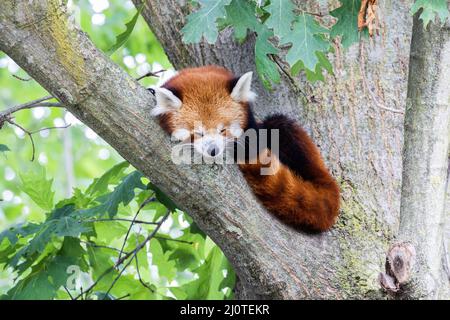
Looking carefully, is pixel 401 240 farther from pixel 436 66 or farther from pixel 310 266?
pixel 436 66

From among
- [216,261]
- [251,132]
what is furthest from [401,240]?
[216,261]

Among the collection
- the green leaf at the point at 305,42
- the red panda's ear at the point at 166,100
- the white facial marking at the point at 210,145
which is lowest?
the white facial marking at the point at 210,145

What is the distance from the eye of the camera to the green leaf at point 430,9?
7.69ft

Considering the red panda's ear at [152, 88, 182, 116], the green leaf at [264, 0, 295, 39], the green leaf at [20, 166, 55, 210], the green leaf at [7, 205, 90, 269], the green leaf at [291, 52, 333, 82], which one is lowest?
the green leaf at [7, 205, 90, 269]

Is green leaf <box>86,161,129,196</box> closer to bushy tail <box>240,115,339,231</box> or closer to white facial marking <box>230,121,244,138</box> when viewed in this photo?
white facial marking <box>230,121,244,138</box>

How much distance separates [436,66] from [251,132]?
103cm

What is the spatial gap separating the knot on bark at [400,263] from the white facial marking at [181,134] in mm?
947

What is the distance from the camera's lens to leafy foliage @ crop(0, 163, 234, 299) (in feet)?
11.5

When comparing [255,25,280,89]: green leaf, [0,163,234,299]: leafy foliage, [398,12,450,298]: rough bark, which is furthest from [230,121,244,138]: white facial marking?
[398,12,450,298]: rough bark

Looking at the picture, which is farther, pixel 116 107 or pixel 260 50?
pixel 260 50

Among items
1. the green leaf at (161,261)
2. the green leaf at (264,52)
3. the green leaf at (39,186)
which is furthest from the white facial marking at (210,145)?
the green leaf at (161,261)

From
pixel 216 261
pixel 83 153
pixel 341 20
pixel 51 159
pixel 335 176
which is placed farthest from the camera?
pixel 83 153

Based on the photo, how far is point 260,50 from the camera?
8.98 feet

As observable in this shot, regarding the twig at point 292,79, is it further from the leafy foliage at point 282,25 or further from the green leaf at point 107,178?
the green leaf at point 107,178
